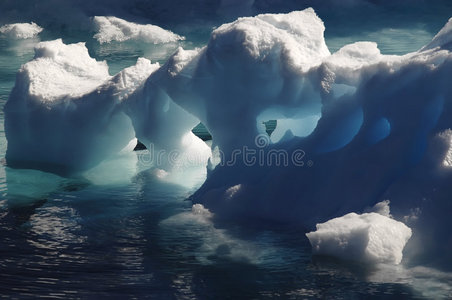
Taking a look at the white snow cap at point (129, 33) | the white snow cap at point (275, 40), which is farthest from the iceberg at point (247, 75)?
the white snow cap at point (129, 33)

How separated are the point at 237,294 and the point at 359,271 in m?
0.73

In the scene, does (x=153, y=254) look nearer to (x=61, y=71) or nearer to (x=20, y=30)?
(x=61, y=71)

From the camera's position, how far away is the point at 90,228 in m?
5.03

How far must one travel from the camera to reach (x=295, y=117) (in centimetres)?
537

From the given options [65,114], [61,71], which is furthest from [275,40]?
[61,71]

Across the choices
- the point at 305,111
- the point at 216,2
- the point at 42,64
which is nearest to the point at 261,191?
the point at 305,111

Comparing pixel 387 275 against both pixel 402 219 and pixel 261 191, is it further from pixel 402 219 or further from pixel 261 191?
pixel 261 191

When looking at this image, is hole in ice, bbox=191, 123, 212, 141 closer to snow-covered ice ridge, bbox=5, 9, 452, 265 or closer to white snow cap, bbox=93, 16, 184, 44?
white snow cap, bbox=93, 16, 184, 44

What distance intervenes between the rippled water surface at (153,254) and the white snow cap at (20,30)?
8.24 metres

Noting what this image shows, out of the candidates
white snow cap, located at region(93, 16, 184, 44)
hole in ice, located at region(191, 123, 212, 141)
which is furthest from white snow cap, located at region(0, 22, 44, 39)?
hole in ice, located at region(191, 123, 212, 141)

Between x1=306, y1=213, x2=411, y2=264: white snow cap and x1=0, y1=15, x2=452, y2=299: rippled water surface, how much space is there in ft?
0.25

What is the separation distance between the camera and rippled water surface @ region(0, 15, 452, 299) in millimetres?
3697

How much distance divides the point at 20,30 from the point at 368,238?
38.7 feet

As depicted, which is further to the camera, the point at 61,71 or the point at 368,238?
the point at 61,71
